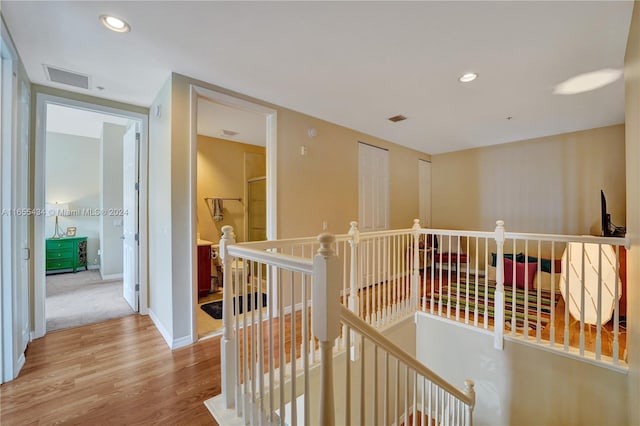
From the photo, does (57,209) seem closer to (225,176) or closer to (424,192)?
(225,176)

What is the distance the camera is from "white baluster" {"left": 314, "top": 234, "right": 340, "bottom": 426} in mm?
980

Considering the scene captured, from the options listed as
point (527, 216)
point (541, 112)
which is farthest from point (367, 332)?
point (527, 216)

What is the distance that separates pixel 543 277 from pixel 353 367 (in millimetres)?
3510

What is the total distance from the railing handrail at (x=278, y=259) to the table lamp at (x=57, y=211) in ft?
20.3

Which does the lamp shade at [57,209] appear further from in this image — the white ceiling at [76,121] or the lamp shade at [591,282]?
the lamp shade at [591,282]

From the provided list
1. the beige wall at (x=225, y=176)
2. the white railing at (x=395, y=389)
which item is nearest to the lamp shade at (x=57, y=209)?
the beige wall at (x=225, y=176)

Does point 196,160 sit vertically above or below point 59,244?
above

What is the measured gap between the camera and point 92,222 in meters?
6.01

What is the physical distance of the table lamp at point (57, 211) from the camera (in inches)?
218

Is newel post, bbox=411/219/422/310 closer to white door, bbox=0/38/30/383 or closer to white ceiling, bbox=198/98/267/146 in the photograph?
white ceiling, bbox=198/98/267/146

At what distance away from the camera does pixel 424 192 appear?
5852 mm

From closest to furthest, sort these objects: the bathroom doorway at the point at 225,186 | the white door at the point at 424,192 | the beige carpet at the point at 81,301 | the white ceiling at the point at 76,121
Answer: the beige carpet at the point at 81,301 < the bathroom doorway at the point at 225,186 < the white ceiling at the point at 76,121 < the white door at the point at 424,192

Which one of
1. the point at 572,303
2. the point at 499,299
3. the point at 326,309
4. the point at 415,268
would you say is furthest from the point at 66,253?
the point at 572,303

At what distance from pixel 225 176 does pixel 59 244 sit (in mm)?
3724
